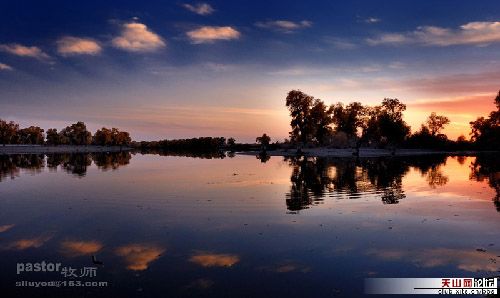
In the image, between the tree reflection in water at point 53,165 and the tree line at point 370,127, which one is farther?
the tree line at point 370,127

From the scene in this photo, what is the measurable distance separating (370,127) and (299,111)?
2781cm

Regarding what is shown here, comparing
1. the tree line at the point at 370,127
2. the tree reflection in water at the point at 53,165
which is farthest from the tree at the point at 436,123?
the tree reflection in water at the point at 53,165

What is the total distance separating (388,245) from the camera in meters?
14.4

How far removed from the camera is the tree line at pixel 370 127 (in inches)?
4712

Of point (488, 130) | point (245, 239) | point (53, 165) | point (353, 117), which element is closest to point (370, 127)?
point (353, 117)

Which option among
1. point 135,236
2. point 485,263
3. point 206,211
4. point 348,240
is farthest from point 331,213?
point 135,236

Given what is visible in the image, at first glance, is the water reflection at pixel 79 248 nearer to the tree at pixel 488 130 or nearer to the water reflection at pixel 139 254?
the water reflection at pixel 139 254

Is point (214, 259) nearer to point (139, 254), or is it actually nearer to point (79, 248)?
point (139, 254)

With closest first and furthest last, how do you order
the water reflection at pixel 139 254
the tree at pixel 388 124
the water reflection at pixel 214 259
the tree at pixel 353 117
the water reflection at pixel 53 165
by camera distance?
the water reflection at pixel 139 254 → the water reflection at pixel 214 259 → the water reflection at pixel 53 165 → the tree at pixel 388 124 → the tree at pixel 353 117

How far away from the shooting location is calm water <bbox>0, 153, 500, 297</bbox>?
10.7 m

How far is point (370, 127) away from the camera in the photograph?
13138 cm

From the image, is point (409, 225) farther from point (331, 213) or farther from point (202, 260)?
point (202, 260)

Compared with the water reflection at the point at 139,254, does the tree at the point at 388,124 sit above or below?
above

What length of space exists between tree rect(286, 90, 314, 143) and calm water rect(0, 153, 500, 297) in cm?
9588
